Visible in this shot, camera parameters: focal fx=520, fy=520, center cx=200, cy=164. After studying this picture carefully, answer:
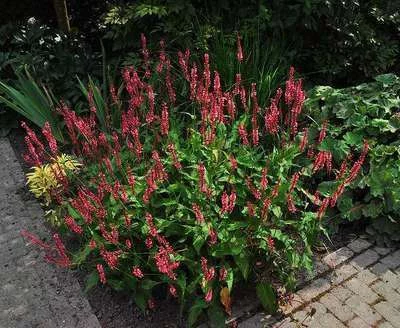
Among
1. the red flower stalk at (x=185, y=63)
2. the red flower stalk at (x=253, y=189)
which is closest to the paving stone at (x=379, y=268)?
the red flower stalk at (x=253, y=189)

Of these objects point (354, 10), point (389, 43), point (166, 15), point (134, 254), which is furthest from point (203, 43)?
point (134, 254)

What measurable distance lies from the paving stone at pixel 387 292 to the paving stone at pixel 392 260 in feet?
0.65

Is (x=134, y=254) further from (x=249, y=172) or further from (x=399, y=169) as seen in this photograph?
(x=399, y=169)

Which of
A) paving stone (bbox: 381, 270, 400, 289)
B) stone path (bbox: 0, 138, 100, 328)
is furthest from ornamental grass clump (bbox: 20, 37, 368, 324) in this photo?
paving stone (bbox: 381, 270, 400, 289)

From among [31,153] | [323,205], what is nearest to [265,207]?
[323,205]

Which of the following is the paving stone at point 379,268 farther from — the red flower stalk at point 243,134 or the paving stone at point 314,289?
the red flower stalk at point 243,134

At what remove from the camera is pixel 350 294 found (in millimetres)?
3332

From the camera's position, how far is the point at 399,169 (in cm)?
373

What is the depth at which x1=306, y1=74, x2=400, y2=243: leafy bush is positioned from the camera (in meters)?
3.73

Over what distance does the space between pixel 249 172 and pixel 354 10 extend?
2.38m

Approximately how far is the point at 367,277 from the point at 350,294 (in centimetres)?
22

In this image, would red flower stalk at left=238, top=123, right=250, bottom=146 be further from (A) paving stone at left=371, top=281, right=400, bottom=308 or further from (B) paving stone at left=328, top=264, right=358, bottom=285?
(A) paving stone at left=371, top=281, right=400, bottom=308

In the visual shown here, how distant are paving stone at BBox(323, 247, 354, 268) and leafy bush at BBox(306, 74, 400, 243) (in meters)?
0.24

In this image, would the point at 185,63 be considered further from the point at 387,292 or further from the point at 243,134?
the point at 387,292
